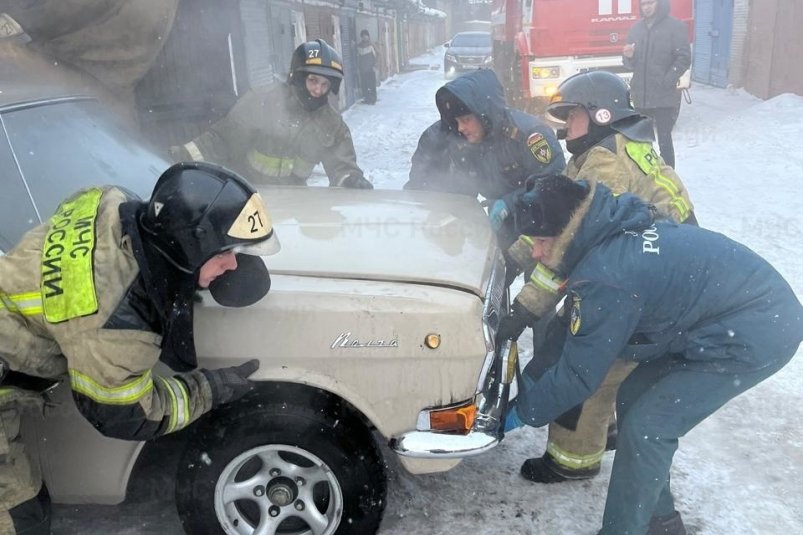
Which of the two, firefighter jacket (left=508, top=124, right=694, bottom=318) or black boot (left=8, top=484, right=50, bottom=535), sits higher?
firefighter jacket (left=508, top=124, right=694, bottom=318)

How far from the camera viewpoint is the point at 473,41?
1035 inches

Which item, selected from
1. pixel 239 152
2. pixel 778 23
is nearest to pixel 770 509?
pixel 239 152

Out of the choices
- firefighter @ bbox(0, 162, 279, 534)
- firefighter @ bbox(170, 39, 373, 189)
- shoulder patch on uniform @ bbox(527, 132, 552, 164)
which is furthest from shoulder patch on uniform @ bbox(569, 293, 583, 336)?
firefighter @ bbox(170, 39, 373, 189)

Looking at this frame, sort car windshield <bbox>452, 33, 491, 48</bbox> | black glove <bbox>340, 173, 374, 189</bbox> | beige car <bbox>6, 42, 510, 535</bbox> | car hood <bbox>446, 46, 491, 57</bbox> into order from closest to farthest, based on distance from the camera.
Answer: beige car <bbox>6, 42, 510, 535</bbox> → black glove <bbox>340, 173, 374, 189</bbox> → car hood <bbox>446, 46, 491, 57</bbox> → car windshield <bbox>452, 33, 491, 48</bbox>

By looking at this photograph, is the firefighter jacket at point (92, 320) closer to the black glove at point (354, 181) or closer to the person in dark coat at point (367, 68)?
the black glove at point (354, 181)

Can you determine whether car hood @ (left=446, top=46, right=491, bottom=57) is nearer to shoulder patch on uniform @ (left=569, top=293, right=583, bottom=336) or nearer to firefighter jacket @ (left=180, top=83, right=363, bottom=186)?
firefighter jacket @ (left=180, top=83, right=363, bottom=186)

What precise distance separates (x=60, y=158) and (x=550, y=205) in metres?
1.93

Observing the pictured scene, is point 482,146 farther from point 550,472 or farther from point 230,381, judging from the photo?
point 230,381

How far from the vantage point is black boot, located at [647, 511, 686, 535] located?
2.73m

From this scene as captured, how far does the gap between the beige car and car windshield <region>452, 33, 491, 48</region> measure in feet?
81.5

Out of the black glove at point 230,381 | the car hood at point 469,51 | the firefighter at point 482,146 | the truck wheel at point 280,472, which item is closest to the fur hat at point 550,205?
the truck wheel at point 280,472

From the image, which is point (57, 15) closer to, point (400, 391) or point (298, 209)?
point (298, 209)

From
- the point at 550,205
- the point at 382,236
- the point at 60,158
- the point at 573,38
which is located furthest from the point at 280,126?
the point at 573,38

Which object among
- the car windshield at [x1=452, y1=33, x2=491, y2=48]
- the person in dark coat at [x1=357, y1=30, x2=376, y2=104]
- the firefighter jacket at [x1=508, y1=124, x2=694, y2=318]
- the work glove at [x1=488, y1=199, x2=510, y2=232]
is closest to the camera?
the firefighter jacket at [x1=508, y1=124, x2=694, y2=318]
